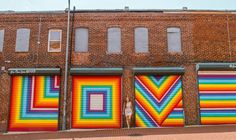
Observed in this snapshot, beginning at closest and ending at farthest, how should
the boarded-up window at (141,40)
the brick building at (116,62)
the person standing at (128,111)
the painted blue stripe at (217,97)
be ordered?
1. the person standing at (128,111)
2. the brick building at (116,62)
3. the painted blue stripe at (217,97)
4. the boarded-up window at (141,40)

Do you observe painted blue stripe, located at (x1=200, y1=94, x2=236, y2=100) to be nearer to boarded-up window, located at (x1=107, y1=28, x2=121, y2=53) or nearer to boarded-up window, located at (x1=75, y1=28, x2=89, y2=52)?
boarded-up window, located at (x1=107, y1=28, x2=121, y2=53)

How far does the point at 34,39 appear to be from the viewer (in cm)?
2173

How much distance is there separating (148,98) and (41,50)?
7717 millimetres

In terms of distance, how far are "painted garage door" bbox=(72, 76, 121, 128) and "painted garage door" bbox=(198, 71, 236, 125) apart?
5430 mm

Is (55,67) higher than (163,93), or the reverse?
(55,67)

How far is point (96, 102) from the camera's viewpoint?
20.9 meters

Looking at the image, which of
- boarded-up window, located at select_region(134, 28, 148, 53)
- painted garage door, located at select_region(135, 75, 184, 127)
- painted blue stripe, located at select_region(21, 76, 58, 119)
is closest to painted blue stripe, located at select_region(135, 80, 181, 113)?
painted garage door, located at select_region(135, 75, 184, 127)

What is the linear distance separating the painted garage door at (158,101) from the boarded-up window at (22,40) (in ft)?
25.2

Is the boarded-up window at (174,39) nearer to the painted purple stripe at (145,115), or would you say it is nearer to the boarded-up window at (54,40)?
the painted purple stripe at (145,115)

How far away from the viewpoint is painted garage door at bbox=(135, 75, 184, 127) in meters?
20.7

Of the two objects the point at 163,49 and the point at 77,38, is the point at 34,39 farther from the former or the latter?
the point at 163,49

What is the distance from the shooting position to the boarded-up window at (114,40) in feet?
70.8

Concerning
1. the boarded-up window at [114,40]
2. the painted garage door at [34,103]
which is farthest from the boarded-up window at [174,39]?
the painted garage door at [34,103]

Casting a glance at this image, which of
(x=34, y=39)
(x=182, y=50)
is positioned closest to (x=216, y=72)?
(x=182, y=50)
